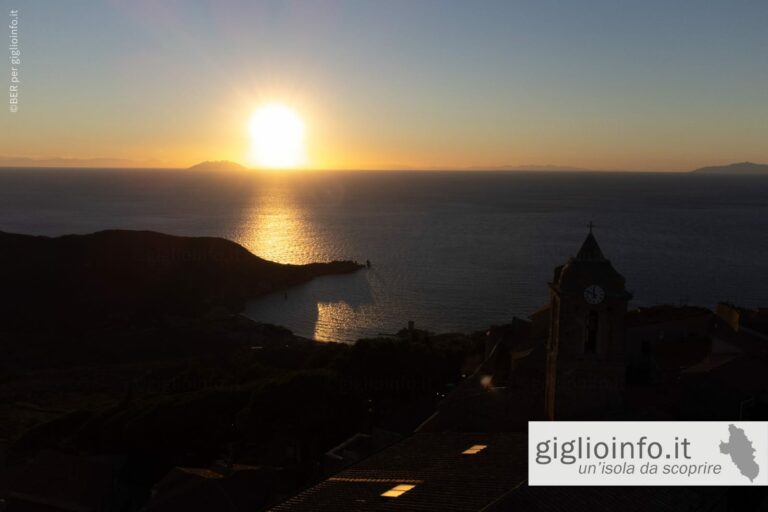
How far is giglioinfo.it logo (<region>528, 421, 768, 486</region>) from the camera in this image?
1190cm

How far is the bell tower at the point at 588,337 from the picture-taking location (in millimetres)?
15523

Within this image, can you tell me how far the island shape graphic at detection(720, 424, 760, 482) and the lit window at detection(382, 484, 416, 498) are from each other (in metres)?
6.39

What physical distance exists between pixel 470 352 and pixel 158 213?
152m

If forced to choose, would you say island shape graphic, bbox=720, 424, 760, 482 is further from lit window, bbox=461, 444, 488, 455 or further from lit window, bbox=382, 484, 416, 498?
lit window, bbox=382, 484, 416, 498

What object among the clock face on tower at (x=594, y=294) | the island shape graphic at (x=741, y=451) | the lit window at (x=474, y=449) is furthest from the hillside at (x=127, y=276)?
the island shape graphic at (x=741, y=451)

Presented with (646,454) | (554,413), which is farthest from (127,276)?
(646,454)

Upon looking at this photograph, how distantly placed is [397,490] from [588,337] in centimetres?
629

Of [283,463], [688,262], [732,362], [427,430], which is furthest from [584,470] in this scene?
[688,262]

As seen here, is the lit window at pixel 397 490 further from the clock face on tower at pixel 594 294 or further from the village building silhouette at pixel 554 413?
the clock face on tower at pixel 594 294

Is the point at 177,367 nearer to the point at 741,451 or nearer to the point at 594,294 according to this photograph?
the point at 594,294

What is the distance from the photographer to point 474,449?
15008mm

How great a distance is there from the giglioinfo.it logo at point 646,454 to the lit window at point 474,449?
2332 mm

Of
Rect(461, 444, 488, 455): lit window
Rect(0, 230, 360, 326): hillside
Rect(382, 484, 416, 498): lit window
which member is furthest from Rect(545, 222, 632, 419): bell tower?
Rect(0, 230, 360, 326): hillside

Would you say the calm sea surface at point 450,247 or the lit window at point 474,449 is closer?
the lit window at point 474,449
